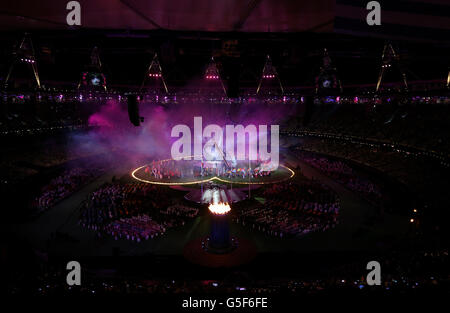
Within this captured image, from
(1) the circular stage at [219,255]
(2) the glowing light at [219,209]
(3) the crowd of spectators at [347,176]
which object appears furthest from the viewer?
(3) the crowd of spectators at [347,176]

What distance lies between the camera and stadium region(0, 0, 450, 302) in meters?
4.60

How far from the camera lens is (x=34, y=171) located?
59.2 feet

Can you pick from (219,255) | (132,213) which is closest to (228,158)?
(132,213)

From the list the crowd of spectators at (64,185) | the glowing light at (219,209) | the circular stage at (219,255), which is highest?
the crowd of spectators at (64,185)

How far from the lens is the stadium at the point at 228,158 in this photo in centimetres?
460

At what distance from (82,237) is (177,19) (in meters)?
10.3

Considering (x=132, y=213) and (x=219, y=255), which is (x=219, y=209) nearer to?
(x=219, y=255)

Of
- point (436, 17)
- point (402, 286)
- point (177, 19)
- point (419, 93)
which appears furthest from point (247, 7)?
point (419, 93)

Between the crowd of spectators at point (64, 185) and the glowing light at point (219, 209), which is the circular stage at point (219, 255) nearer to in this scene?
the glowing light at point (219, 209)

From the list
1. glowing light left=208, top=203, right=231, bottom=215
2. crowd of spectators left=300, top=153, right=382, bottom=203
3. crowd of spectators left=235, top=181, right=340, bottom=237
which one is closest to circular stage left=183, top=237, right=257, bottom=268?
glowing light left=208, top=203, right=231, bottom=215

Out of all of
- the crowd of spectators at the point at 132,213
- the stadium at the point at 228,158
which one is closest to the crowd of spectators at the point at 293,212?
the stadium at the point at 228,158

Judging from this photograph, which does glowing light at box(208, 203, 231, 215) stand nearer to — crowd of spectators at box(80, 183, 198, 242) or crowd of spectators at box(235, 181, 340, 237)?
crowd of spectators at box(235, 181, 340, 237)

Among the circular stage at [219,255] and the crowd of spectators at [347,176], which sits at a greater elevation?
the crowd of spectators at [347,176]
